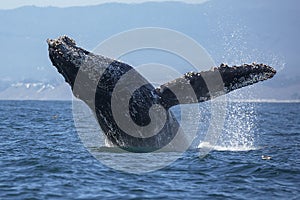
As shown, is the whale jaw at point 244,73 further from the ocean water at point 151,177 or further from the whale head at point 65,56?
the whale head at point 65,56

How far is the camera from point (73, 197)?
884 cm

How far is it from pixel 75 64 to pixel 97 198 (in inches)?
138

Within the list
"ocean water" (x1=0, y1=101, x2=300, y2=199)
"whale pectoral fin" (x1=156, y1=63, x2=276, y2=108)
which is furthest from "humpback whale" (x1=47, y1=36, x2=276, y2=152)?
"ocean water" (x1=0, y1=101, x2=300, y2=199)

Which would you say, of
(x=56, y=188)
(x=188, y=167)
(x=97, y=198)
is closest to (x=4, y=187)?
(x=56, y=188)

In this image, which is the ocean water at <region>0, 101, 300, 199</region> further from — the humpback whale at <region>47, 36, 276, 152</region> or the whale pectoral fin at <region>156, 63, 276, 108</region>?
the whale pectoral fin at <region>156, 63, 276, 108</region>

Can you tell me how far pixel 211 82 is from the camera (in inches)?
467

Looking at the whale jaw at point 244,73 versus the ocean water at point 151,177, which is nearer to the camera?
the ocean water at point 151,177

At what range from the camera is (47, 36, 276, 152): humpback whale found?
37.9ft

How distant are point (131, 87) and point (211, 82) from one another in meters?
1.72

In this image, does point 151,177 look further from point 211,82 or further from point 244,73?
point 244,73

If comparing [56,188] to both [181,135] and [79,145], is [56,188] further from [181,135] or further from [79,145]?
[79,145]

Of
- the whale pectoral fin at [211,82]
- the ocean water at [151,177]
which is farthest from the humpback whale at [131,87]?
the ocean water at [151,177]

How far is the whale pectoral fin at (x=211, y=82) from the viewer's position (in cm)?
1176

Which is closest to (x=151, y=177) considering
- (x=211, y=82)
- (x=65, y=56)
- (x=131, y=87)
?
(x=131, y=87)
